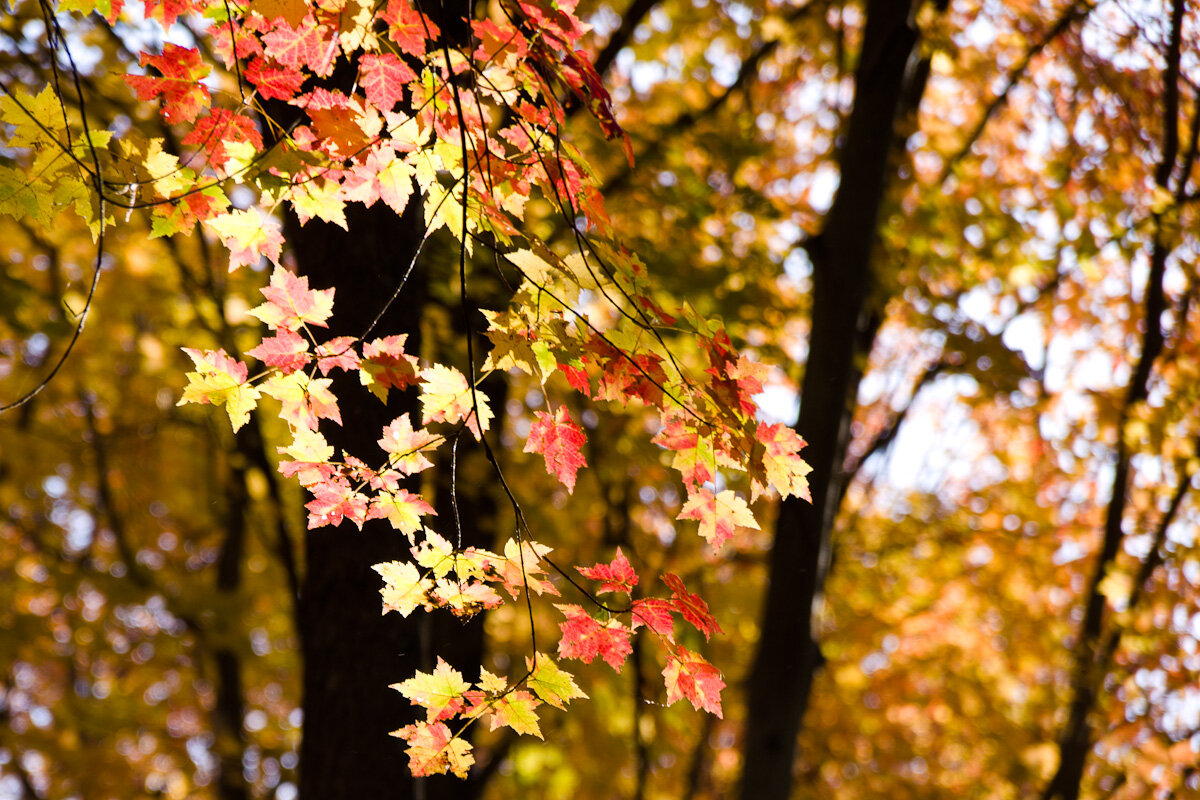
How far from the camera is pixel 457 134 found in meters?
1.80

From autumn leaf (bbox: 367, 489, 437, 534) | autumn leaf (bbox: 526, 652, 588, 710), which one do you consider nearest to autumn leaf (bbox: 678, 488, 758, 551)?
autumn leaf (bbox: 526, 652, 588, 710)

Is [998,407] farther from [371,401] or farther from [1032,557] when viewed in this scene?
[371,401]

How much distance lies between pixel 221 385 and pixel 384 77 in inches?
27.0

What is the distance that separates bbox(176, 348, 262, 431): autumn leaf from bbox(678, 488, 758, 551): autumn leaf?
2.96 feet

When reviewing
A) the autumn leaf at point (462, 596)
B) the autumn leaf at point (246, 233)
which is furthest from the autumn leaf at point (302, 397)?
the autumn leaf at point (462, 596)

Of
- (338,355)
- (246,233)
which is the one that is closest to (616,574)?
(338,355)

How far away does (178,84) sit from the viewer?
5.89ft

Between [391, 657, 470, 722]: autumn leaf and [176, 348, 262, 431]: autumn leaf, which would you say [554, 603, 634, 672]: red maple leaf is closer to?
[391, 657, 470, 722]: autumn leaf

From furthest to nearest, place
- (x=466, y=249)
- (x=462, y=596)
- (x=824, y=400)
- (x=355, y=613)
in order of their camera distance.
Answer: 1. (x=824, y=400)
2. (x=355, y=613)
3. (x=462, y=596)
4. (x=466, y=249)

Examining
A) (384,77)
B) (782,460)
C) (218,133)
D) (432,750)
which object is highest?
(384,77)

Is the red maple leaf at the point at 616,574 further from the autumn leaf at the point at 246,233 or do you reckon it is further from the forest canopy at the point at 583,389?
the autumn leaf at the point at 246,233

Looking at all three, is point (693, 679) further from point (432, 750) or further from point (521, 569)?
point (432, 750)

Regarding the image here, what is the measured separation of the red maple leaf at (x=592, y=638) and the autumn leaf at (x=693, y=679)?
100mm

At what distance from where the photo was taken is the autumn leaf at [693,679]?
1.85 metres
